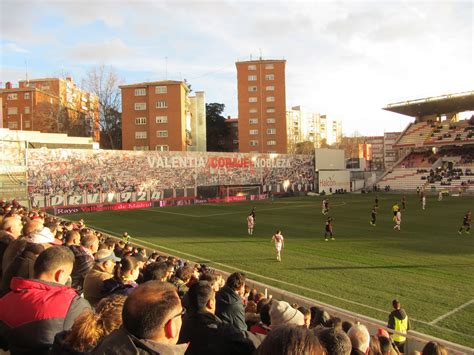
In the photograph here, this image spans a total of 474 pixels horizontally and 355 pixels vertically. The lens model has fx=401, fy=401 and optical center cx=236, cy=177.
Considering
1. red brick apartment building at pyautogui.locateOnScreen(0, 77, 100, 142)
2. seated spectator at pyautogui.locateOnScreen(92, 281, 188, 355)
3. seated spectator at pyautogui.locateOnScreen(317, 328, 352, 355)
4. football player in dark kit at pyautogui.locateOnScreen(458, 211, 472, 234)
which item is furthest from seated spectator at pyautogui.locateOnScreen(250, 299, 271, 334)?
red brick apartment building at pyautogui.locateOnScreen(0, 77, 100, 142)

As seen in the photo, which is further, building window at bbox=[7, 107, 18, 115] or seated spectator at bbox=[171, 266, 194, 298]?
building window at bbox=[7, 107, 18, 115]

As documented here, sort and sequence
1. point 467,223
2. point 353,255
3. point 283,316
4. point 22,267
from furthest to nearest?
1. point 467,223
2. point 353,255
3. point 22,267
4. point 283,316

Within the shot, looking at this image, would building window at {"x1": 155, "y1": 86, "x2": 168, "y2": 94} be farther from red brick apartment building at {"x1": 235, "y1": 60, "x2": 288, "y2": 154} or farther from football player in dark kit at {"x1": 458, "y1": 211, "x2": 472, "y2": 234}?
football player in dark kit at {"x1": 458, "y1": 211, "x2": 472, "y2": 234}

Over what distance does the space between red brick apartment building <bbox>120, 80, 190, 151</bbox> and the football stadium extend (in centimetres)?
1068

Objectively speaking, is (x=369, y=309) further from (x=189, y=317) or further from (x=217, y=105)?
(x=217, y=105)

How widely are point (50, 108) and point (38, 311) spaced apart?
79.4 metres

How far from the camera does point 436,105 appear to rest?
234 ft

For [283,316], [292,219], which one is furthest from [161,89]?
[283,316]

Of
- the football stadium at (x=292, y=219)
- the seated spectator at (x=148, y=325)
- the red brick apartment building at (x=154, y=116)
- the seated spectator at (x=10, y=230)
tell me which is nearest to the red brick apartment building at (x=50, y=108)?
the red brick apartment building at (x=154, y=116)

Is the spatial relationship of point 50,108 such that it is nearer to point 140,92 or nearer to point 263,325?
point 140,92

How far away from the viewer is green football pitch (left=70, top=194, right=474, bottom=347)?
512 inches

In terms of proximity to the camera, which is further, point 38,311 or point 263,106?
point 263,106

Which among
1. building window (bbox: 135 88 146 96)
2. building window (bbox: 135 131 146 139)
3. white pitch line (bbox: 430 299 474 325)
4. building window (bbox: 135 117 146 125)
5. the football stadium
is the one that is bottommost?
white pitch line (bbox: 430 299 474 325)

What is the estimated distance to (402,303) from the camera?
42.8 feet
